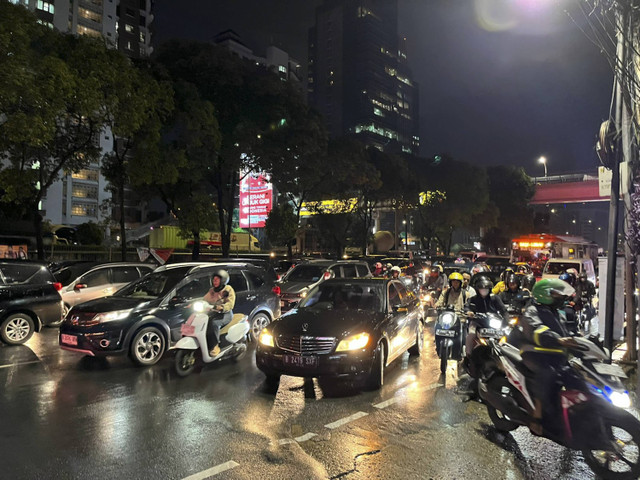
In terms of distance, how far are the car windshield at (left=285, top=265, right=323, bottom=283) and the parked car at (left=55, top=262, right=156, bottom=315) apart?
14.0ft

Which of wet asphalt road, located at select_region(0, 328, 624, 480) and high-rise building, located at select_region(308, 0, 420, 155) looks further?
high-rise building, located at select_region(308, 0, 420, 155)

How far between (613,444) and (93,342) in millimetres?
7342

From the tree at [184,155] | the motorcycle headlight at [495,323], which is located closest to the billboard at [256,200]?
the tree at [184,155]

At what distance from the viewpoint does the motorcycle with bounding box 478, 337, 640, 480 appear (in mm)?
3912

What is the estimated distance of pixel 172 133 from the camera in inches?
838

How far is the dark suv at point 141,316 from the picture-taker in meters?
7.93

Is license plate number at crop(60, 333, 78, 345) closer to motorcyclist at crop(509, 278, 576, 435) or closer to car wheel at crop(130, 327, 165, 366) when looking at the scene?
car wheel at crop(130, 327, 165, 366)

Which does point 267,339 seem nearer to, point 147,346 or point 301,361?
point 301,361

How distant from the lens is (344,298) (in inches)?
328

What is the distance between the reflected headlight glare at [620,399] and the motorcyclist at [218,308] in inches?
226

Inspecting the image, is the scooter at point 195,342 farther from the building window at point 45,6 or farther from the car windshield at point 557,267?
the building window at point 45,6

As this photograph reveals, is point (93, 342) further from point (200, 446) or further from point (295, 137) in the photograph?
point (295, 137)

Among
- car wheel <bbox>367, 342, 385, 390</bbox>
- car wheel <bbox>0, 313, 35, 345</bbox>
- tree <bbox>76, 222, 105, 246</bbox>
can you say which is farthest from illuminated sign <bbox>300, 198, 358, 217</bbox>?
car wheel <bbox>367, 342, 385, 390</bbox>

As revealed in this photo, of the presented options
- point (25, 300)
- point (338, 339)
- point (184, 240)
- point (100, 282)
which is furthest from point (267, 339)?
point (184, 240)
